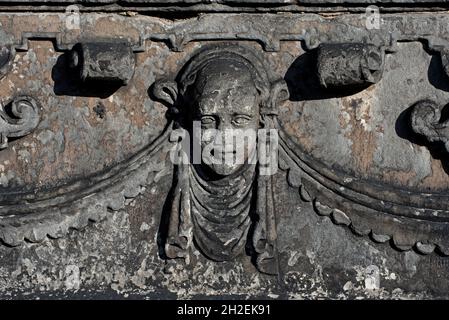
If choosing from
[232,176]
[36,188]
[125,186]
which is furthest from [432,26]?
[36,188]

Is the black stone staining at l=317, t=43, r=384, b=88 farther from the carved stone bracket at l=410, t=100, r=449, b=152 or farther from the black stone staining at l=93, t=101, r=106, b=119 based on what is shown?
the black stone staining at l=93, t=101, r=106, b=119

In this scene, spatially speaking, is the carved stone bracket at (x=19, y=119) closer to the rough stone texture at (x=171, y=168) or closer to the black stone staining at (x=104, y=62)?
the rough stone texture at (x=171, y=168)

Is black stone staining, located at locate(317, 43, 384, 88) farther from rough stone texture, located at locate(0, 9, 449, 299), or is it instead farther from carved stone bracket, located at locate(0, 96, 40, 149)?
carved stone bracket, located at locate(0, 96, 40, 149)

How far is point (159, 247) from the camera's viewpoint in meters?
4.70

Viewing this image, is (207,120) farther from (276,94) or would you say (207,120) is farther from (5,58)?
(5,58)

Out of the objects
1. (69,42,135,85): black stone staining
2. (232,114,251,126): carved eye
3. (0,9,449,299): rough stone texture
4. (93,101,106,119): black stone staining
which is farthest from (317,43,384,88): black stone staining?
(93,101,106,119): black stone staining

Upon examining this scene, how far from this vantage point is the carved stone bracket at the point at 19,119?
469 centimetres

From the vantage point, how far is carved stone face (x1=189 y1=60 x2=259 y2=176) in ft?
15.0

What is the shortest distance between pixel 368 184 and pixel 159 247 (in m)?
0.87

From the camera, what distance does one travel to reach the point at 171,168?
15.5ft

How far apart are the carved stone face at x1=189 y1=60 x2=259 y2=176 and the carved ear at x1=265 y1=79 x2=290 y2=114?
0.22 ft

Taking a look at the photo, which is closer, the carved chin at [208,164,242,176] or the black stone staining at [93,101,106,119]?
the carved chin at [208,164,242,176]

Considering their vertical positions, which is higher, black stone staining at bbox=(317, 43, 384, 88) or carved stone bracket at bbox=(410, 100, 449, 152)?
black stone staining at bbox=(317, 43, 384, 88)

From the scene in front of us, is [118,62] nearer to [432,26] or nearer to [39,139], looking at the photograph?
[39,139]
